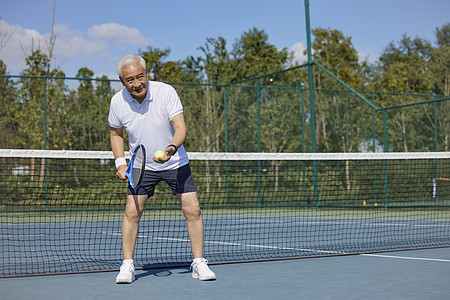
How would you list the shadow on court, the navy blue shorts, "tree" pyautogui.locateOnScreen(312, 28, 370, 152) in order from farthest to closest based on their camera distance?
"tree" pyautogui.locateOnScreen(312, 28, 370, 152), the shadow on court, the navy blue shorts

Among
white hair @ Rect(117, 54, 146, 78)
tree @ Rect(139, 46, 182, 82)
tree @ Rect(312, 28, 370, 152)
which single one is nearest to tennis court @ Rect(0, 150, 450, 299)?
white hair @ Rect(117, 54, 146, 78)

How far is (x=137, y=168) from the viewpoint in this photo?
14.3 ft

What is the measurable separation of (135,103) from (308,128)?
38.7ft

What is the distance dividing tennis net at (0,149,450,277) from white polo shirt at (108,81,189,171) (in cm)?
119

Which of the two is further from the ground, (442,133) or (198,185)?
(442,133)

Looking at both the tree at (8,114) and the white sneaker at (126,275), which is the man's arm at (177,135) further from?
the tree at (8,114)

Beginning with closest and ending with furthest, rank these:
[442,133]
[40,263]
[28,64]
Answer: [40,263]
[442,133]
[28,64]

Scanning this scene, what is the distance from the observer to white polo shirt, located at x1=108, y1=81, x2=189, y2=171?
14.6ft

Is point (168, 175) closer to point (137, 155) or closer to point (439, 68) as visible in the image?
point (137, 155)

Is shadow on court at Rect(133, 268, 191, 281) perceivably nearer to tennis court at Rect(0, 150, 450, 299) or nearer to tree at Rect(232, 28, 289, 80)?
tennis court at Rect(0, 150, 450, 299)

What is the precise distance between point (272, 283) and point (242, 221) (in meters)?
6.95

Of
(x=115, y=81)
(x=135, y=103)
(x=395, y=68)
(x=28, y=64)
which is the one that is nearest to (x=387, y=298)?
(x=135, y=103)

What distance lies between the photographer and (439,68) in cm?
3919

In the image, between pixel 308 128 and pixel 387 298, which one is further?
pixel 308 128
